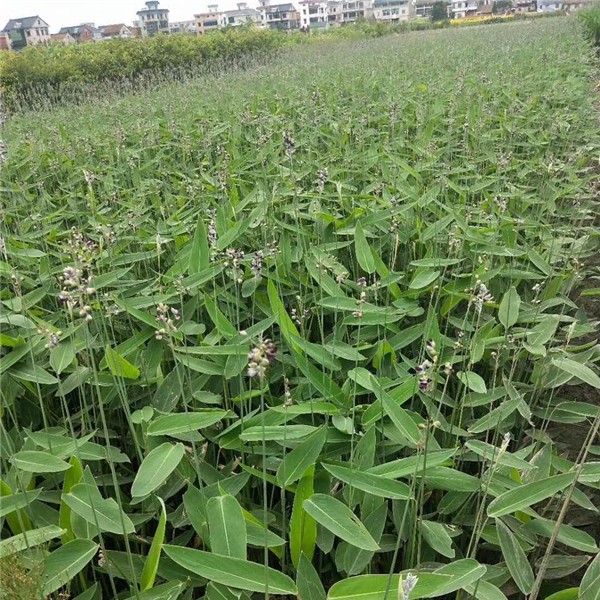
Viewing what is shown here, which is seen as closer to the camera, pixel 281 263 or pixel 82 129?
pixel 281 263

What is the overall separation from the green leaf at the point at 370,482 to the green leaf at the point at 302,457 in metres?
0.05

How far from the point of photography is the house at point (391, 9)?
84725 mm

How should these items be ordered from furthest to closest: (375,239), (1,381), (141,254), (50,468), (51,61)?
1. (51,61)
2. (375,239)
3. (141,254)
4. (1,381)
5. (50,468)

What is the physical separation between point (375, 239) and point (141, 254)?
1.01m

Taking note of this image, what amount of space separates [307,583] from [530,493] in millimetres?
482

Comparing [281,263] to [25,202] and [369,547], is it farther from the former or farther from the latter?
[25,202]

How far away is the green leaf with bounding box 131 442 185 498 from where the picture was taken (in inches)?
44.1

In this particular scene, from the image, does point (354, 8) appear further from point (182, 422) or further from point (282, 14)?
point (182, 422)

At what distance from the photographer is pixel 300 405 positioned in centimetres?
139

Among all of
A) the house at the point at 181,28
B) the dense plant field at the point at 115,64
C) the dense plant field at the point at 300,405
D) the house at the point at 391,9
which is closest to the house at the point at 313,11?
the house at the point at 391,9

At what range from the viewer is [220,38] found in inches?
741

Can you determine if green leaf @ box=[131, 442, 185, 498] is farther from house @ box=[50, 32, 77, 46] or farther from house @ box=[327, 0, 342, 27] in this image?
house @ box=[327, 0, 342, 27]

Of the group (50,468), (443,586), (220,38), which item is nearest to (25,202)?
(50,468)

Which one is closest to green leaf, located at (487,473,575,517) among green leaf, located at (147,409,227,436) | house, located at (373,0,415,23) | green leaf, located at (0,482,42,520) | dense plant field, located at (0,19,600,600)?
dense plant field, located at (0,19,600,600)
